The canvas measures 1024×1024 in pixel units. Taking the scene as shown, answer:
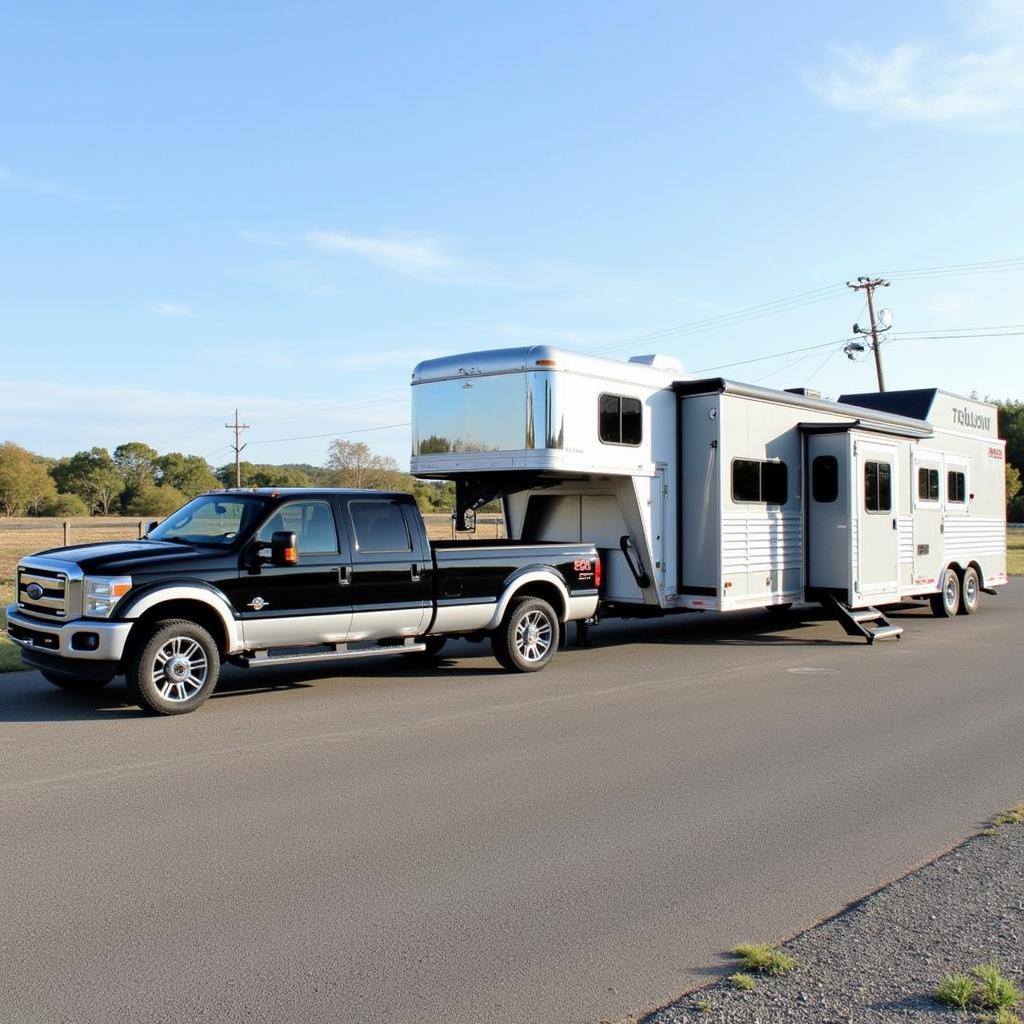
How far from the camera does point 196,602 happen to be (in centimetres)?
928

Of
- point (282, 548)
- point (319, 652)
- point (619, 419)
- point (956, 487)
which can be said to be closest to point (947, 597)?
point (956, 487)

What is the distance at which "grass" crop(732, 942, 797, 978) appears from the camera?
4105 mm

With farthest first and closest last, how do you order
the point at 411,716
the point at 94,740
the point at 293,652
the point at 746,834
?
the point at 293,652, the point at 411,716, the point at 94,740, the point at 746,834

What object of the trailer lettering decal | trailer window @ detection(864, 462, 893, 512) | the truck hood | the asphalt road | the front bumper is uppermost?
the trailer lettering decal

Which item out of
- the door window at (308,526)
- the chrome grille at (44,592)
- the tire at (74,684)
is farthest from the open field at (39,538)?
the door window at (308,526)

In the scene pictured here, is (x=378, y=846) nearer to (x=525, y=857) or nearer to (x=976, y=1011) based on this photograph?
(x=525, y=857)

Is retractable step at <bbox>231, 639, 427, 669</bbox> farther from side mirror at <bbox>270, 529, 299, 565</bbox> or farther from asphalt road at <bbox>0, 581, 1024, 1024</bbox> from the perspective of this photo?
side mirror at <bbox>270, 529, 299, 565</bbox>

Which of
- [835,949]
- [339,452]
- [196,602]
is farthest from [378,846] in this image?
[339,452]

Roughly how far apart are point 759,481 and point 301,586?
22.6 ft

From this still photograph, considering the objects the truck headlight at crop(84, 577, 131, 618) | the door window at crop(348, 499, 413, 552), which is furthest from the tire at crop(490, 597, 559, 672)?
the truck headlight at crop(84, 577, 131, 618)

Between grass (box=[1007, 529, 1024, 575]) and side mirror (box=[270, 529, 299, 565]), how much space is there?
87.4 ft

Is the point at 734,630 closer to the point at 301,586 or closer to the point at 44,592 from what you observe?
the point at 301,586

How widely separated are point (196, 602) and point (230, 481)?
79.4 m

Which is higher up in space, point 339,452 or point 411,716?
Result: point 339,452
